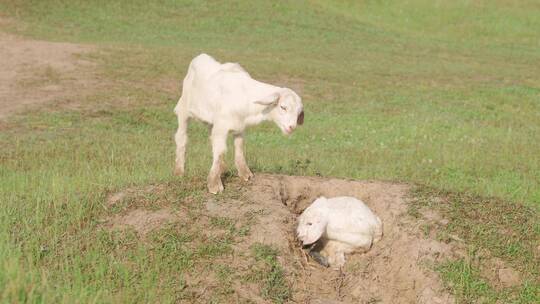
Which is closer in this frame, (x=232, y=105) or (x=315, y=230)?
(x=315, y=230)

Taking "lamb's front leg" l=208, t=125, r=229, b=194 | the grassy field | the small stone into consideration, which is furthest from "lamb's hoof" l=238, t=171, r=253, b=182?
the small stone

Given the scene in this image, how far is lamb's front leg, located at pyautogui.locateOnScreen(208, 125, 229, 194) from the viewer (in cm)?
761

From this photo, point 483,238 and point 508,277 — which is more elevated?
point 483,238

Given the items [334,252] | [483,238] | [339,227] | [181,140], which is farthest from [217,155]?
[483,238]

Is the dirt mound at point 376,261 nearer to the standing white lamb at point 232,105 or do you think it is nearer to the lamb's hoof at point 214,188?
the lamb's hoof at point 214,188

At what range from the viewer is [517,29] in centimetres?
3784

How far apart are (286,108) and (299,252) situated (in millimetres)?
1509

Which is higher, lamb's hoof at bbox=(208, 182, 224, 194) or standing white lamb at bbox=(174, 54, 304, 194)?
standing white lamb at bbox=(174, 54, 304, 194)

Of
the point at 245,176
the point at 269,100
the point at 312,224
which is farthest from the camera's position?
the point at 245,176

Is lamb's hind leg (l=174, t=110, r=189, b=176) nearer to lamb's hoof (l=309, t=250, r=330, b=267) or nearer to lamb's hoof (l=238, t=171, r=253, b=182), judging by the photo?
lamb's hoof (l=238, t=171, r=253, b=182)

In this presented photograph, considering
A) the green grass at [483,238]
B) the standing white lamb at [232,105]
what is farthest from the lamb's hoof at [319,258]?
the standing white lamb at [232,105]

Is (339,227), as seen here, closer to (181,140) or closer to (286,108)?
(286,108)

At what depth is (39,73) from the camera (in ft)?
63.0

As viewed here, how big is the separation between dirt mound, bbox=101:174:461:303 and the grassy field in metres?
0.28
